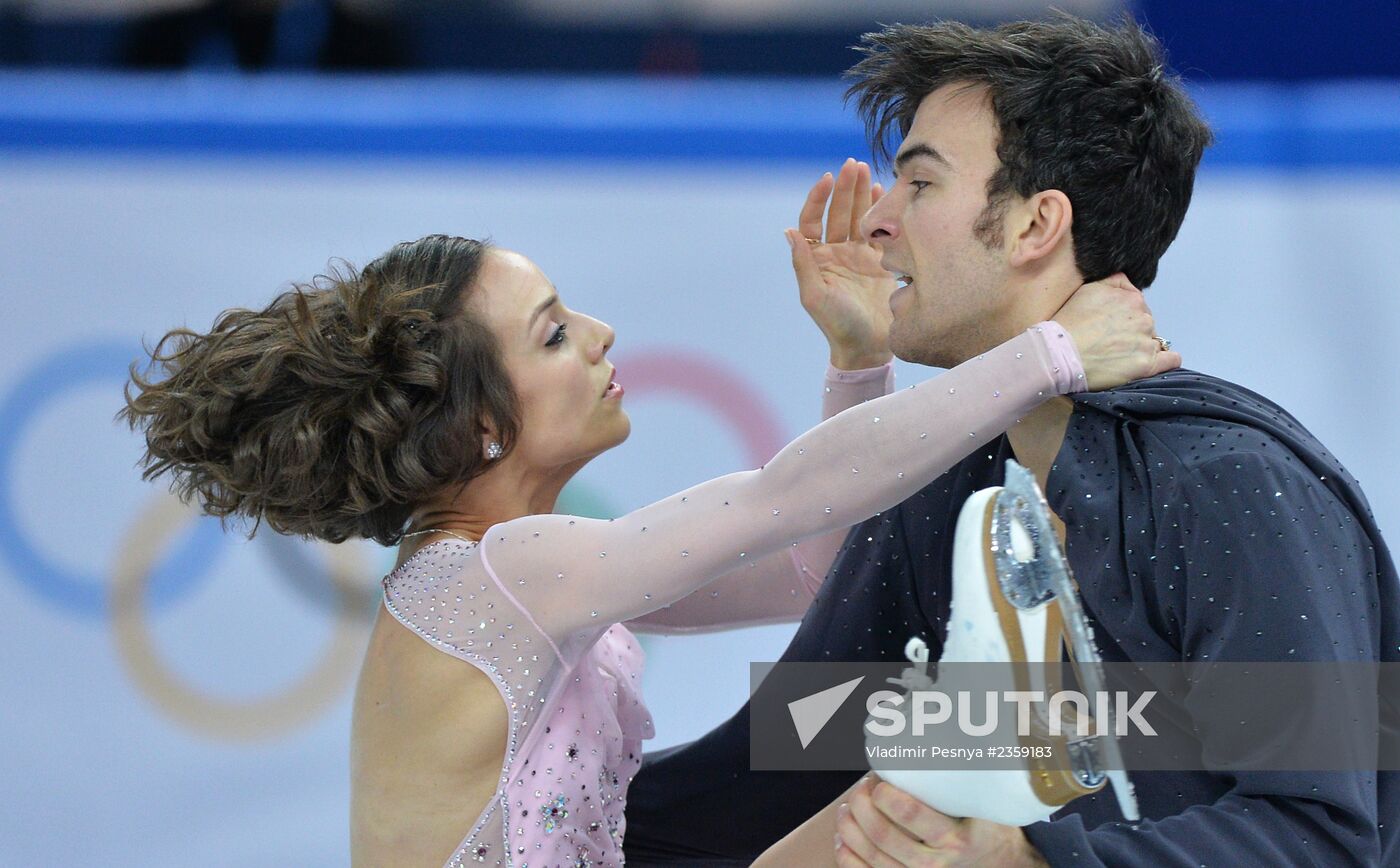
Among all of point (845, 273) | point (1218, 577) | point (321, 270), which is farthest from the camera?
point (321, 270)

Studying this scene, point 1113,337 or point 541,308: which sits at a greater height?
point 541,308

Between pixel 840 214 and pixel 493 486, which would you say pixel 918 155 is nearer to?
pixel 840 214

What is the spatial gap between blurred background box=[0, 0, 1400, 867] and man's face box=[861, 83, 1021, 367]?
1.12 metres

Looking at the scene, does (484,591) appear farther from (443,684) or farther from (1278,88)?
(1278,88)

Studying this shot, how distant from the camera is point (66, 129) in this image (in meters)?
3.13

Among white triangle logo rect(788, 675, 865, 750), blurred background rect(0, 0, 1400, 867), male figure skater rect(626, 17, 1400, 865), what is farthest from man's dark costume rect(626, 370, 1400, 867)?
blurred background rect(0, 0, 1400, 867)

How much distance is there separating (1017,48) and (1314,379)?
56.8 inches

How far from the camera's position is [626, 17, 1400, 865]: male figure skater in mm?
1412

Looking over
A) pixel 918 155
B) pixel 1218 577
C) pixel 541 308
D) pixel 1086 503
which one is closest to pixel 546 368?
pixel 541 308

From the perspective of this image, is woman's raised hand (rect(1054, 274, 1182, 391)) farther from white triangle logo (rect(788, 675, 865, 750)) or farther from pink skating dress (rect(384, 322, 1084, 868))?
white triangle logo (rect(788, 675, 865, 750))

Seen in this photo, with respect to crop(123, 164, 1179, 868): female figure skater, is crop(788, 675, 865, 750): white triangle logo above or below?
below

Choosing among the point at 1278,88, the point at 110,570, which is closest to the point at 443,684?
the point at 110,570

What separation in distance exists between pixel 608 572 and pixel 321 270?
1702mm

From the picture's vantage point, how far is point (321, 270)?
3.15m
